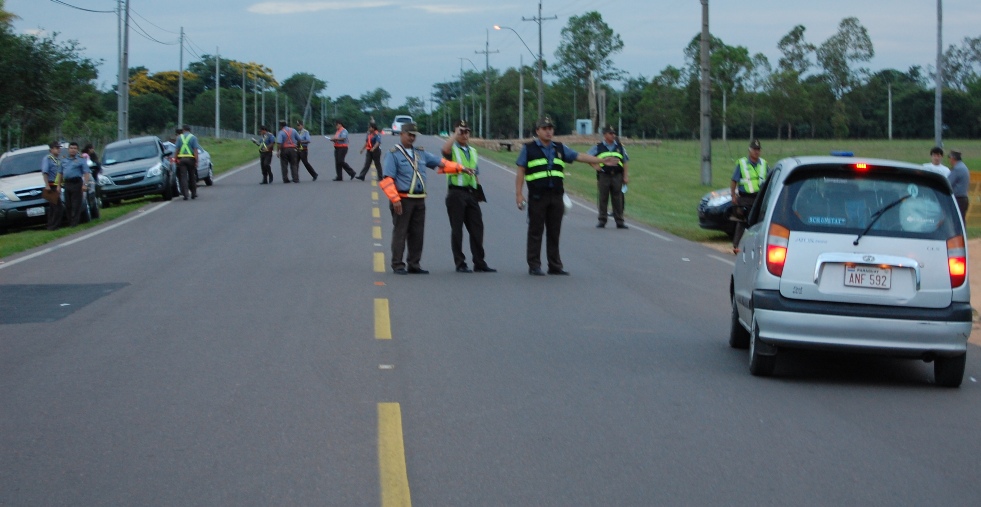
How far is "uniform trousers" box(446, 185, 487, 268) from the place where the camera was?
44.7 ft

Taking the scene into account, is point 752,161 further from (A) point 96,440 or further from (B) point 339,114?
(B) point 339,114

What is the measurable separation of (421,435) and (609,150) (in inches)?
563

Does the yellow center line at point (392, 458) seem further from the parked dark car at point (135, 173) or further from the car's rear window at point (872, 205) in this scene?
the parked dark car at point (135, 173)

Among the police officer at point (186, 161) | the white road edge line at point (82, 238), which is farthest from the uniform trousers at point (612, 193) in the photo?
the police officer at point (186, 161)

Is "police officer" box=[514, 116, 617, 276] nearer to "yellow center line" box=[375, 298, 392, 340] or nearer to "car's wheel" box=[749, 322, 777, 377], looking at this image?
"yellow center line" box=[375, 298, 392, 340]

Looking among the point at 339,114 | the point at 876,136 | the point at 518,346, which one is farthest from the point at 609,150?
the point at 339,114

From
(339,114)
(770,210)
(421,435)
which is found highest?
(339,114)

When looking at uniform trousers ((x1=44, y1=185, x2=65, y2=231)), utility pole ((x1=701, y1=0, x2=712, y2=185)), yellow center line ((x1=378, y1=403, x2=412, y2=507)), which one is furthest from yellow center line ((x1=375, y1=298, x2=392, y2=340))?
utility pole ((x1=701, y1=0, x2=712, y2=185))

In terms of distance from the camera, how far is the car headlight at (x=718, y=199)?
63.3 feet

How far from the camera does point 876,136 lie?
112750 mm

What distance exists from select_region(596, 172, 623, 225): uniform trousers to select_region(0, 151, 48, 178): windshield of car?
12129 mm

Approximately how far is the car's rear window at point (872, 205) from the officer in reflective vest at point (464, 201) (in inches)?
232

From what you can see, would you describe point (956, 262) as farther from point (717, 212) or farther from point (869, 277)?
point (717, 212)

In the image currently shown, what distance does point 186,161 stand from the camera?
27062 millimetres
